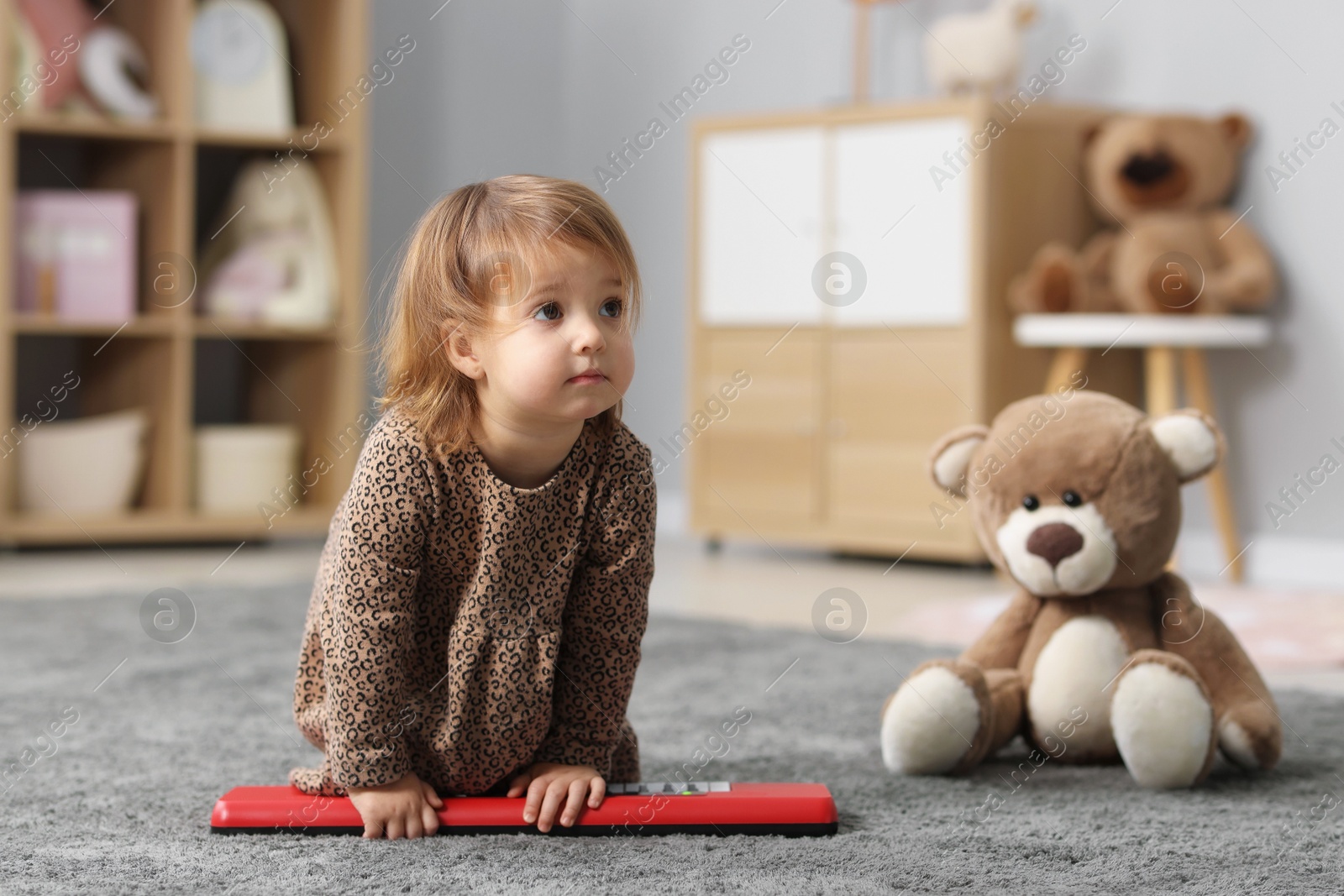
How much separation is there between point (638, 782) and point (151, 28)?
2227 millimetres

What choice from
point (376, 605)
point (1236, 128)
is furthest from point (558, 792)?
point (1236, 128)

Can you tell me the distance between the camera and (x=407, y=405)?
3.17 ft

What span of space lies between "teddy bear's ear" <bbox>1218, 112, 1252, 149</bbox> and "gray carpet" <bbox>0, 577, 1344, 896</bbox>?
1296 millimetres

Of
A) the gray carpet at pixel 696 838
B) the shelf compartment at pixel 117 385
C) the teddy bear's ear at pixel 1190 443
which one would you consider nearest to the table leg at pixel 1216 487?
the gray carpet at pixel 696 838

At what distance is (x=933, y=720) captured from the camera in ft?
3.62

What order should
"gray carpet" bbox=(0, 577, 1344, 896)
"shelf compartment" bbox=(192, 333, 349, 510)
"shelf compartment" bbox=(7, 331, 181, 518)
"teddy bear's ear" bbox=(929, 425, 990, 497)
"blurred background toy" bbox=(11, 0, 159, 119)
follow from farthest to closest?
"shelf compartment" bbox=(192, 333, 349, 510) < "shelf compartment" bbox=(7, 331, 181, 518) < "blurred background toy" bbox=(11, 0, 159, 119) < "teddy bear's ear" bbox=(929, 425, 990, 497) < "gray carpet" bbox=(0, 577, 1344, 896)

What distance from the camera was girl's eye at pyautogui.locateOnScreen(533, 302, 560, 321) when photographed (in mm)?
905

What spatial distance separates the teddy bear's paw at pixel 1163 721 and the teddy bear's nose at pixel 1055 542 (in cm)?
11

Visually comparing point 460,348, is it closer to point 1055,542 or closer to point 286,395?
point 1055,542

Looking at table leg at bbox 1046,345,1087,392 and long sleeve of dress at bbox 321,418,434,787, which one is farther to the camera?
table leg at bbox 1046,345,1087,392

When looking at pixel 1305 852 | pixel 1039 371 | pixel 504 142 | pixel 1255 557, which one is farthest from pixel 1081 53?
pixel 1305 852

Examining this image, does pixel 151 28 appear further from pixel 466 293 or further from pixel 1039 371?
pixel 466 293

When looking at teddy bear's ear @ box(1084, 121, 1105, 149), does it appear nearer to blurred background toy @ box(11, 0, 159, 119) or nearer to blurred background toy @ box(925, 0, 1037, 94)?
blurred background toy @ box(925, 0, 1037, 94)

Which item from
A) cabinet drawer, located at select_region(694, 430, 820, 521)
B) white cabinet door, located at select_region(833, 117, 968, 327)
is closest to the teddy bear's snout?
white cabinet door, located at select_region(833, 117, 968, 327)
